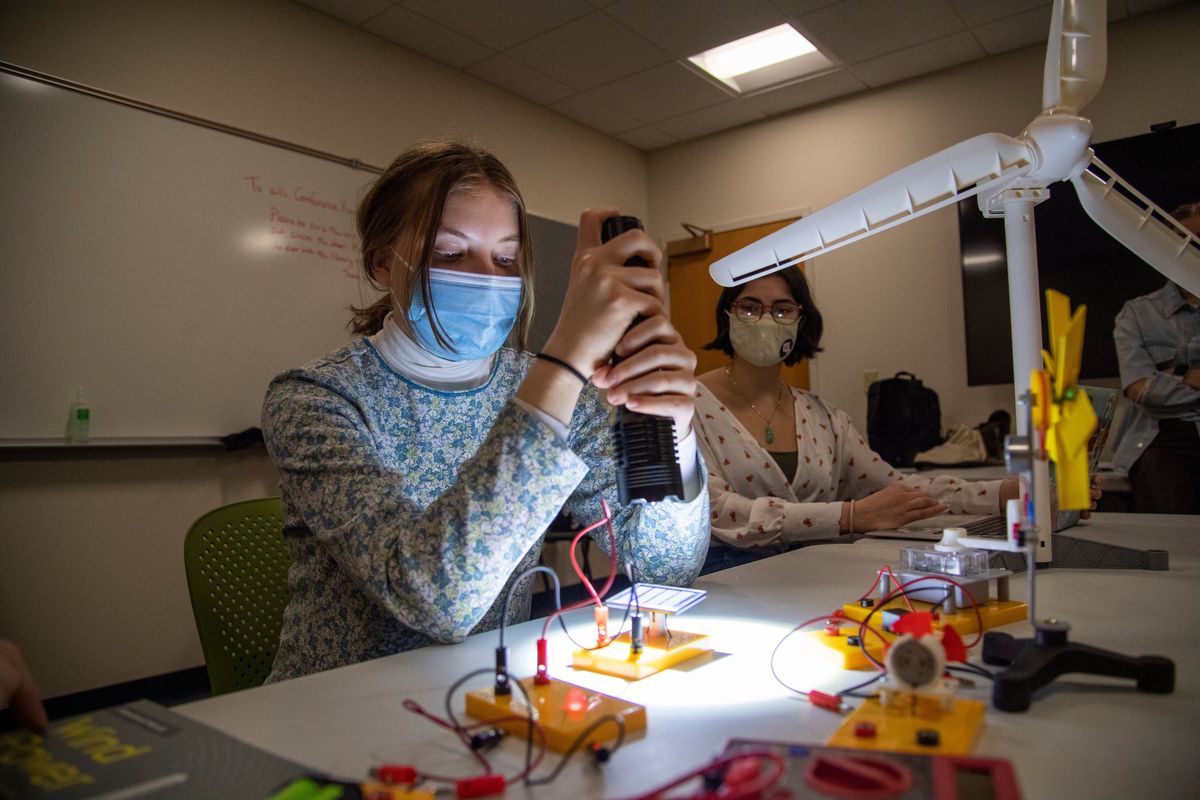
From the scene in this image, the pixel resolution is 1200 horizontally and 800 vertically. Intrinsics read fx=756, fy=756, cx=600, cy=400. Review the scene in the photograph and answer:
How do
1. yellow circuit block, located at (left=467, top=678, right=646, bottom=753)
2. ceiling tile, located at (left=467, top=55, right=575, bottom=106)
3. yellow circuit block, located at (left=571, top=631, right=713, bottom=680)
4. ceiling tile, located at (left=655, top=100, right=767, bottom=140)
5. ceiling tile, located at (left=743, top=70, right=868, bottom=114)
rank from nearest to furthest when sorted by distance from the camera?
yellow circuit block, located at (left=467, top=678, right=646, bottom=753) → yellow circuit block, located at (left=571, top=631, right=713, bottom=680) → ceiling tile, located at (left=467, top=55, right=575, bottom=106) → ceiling tile, located at (left=743, top=70, right=868, bottom=114) → ceiling tile, located at (left=655, top=100, right=767, bottom=140)

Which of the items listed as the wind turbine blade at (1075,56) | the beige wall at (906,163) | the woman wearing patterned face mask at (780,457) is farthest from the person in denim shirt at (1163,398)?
the wind turbine blade at (1075,56)

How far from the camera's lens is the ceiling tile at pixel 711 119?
164 inches

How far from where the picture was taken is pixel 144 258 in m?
2.49

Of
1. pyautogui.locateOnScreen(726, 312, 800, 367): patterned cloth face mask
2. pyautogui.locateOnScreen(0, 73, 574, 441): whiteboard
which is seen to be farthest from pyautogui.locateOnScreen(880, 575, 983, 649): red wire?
pyautogui.locateOnScreen(0, 73, 574, 441): whiteboard

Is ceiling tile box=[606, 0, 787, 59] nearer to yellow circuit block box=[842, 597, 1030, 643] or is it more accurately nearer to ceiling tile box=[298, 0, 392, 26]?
ceiling tile box=[298, 0, 392, 26]

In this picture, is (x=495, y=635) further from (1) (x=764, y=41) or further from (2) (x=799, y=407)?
(1) (x=764, y=41)

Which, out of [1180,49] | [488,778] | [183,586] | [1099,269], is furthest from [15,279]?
[1180,49]

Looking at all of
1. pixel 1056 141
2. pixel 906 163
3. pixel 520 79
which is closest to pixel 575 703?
pixel 1056 141

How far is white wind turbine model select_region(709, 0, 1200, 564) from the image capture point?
0.83m

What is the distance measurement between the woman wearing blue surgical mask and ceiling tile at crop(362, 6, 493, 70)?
238 cm

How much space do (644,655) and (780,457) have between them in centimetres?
125

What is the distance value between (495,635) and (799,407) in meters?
1.28

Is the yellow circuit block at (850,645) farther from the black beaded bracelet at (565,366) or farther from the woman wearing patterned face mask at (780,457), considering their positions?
the woman wearing patterned face mask at (780,457)

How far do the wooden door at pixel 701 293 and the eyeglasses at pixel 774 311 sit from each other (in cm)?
245
